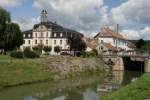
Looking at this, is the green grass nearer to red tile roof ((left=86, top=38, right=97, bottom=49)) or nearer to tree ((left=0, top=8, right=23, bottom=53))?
tree ((left=0, top=8, right=23, bottom=53))

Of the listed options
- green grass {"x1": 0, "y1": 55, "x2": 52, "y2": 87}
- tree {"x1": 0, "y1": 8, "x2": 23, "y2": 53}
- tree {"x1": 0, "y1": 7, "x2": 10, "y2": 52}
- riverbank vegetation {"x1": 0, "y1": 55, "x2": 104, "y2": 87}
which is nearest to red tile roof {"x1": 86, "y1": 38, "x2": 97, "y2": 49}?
tree {"x1": 0, "y1": 8, "x2": 23, "y2": 53}

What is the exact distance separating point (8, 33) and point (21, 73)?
2717 cm

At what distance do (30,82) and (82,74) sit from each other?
17754 mm

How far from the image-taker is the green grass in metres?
42.8

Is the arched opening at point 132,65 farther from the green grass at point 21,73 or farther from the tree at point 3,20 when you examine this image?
the green grass at point 21,73

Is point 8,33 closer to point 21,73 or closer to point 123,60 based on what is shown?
point 123,60

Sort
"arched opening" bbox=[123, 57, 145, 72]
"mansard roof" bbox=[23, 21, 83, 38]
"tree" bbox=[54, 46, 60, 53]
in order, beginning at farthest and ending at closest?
"mansard roof" bbox=[23, 21, 83, 38] < "tree" bbox=[54, 46, 60, 53] < "arched opening" bbox=[123, 57, 145, 72]

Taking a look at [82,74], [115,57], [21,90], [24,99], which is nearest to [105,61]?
[115,57]

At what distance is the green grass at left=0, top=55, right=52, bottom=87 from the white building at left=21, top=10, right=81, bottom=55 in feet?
155

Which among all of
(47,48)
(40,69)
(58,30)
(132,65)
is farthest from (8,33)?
(58,30)

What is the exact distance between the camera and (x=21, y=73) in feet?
153

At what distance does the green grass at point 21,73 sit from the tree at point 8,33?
60.6 ft

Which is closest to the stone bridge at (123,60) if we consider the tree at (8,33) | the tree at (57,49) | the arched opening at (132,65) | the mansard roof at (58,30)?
the arched opening at (132,65)

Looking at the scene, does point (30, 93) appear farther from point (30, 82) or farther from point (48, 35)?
point (48, 35)
